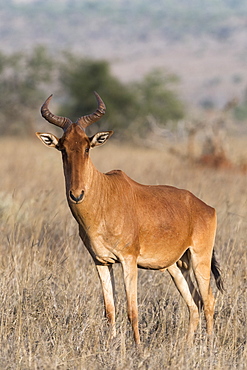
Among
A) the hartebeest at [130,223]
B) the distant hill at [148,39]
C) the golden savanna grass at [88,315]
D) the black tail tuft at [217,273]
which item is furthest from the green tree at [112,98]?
the distant hill at [148,39]

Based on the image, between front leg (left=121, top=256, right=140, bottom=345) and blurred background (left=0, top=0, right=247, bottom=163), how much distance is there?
10611 mm

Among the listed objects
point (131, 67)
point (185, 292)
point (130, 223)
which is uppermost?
point (131, 67)

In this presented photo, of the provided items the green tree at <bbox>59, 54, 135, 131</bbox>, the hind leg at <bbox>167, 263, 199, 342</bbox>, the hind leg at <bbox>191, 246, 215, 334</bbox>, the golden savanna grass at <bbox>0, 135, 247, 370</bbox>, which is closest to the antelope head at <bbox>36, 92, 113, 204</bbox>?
the golden savanna grass at <bbox>0, 135, 247, 370</bbox>

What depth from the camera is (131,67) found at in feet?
350

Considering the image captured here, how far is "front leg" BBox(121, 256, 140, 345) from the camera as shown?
5.50 metres

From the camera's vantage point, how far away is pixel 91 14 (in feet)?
522

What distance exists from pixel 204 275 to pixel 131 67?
102 m

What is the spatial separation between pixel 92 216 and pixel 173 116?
27.9m

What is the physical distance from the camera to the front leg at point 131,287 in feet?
18.1

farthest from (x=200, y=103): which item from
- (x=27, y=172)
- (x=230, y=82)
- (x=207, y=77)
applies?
(x=27, y=172)

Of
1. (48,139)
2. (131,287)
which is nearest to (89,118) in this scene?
(48,139)

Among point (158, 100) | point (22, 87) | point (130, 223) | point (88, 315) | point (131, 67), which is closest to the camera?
point (130, 223)

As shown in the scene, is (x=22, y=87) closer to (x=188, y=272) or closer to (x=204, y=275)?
(x=188, y=272)

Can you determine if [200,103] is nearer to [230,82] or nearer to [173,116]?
[230,82]
